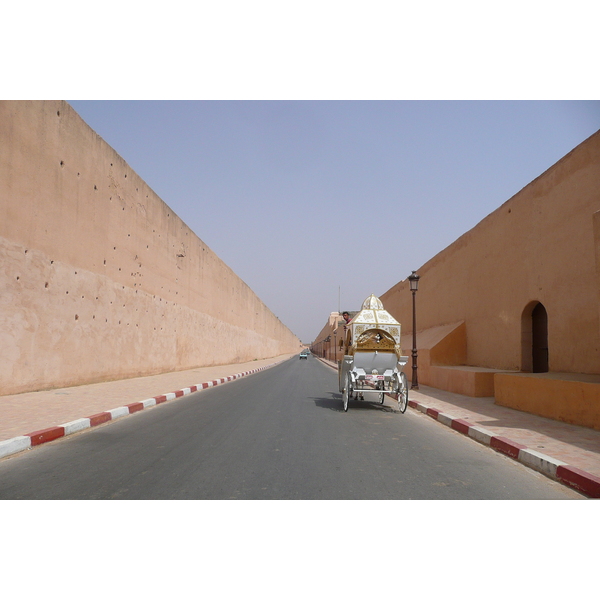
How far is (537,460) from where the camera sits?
5340 millimetres

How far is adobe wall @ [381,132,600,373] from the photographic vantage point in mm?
9047

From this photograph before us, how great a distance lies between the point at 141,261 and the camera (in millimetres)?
18906

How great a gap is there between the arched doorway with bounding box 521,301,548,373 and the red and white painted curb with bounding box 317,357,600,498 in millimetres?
4456

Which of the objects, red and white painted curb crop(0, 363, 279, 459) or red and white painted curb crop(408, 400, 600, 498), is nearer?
red and white painted curb crop(408, 400, 600, 498)

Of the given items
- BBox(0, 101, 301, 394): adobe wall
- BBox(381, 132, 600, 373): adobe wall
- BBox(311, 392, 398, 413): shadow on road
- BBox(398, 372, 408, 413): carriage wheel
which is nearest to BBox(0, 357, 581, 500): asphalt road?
BBox(398, 372, 408, 413): carriage wheel

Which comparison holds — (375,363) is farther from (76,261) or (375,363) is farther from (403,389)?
(76,261)

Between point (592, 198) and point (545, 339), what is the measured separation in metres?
3.71

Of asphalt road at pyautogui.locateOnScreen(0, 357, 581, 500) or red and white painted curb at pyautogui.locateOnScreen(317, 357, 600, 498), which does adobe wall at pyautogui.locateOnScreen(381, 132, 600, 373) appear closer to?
red and white painted curb at pyautogui.locateOnScreen(317, 357, 600, 498)

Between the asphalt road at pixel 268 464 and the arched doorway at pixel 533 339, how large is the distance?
4.81 meters

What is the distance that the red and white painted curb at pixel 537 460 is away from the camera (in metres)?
4.47

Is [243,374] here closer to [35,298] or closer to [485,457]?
[35,298]

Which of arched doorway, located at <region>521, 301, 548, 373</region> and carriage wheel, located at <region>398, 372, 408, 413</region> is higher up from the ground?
arched doorway, located at <region>521, 301, 548, 373</region>

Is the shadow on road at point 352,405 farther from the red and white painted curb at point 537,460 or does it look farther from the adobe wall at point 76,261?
the adobe wall at point 76,261
